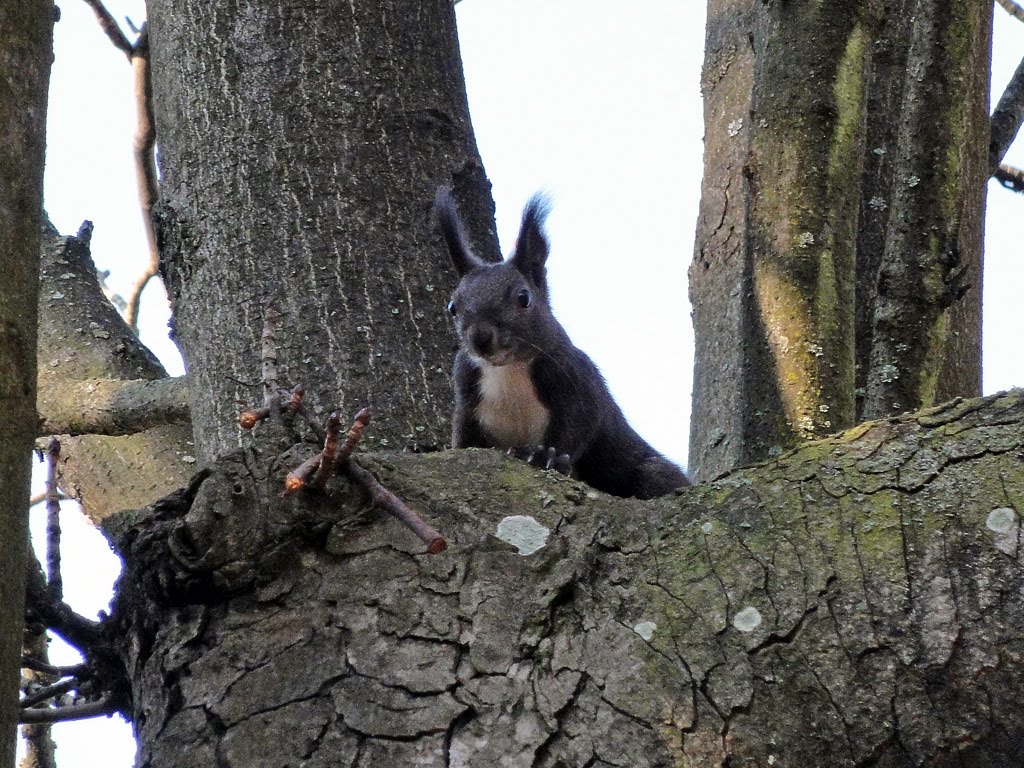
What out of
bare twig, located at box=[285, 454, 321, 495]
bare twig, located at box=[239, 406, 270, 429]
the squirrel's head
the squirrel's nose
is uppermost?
the squirrel's head

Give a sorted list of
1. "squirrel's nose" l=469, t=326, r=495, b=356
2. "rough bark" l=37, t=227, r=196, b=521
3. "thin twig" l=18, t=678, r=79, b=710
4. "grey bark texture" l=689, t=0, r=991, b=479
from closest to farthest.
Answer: "thin twig" l=18, t=678, r=79, b=710 → "grey bark texture" l=689, t=0, r=991, b=479 → "squirrel's nose" l=469, t=326, r=495, b=356 → "rough bark" l=37, t=227, r=196, b=521

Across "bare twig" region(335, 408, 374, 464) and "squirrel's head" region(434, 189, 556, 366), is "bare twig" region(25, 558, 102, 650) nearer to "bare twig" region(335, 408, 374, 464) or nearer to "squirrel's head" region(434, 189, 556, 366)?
"bare twig" region(335, 408, 374, 464)

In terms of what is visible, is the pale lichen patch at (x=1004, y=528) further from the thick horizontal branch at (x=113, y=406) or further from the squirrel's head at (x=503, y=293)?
the thick horizontal branch at (x=113, y=406)

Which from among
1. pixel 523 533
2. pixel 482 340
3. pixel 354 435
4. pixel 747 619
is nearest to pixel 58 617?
pixel 354 435

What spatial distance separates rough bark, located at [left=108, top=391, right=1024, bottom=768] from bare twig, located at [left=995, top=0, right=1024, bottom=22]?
369 centimetres

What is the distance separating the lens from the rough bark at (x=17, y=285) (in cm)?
132

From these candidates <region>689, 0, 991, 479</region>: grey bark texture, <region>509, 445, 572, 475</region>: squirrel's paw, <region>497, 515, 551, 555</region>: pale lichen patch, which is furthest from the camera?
<region>509, 445, 572, 475</region>: squirrel's paw

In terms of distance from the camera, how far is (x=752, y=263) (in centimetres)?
242

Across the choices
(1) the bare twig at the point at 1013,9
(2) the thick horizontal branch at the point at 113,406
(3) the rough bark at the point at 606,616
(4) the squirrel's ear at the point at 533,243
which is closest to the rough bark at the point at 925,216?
(3) the rough bark at the point at 606,616

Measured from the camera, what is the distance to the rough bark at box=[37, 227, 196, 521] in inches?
139

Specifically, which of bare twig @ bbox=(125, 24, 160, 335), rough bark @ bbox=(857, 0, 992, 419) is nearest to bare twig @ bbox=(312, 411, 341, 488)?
rough bark @ bbox=(857, 0, 992, 419)

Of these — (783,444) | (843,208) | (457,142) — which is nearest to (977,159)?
(843,208)

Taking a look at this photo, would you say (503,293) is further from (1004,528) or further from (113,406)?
(1004,528)

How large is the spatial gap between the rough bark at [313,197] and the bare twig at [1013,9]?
2781 millimetres
